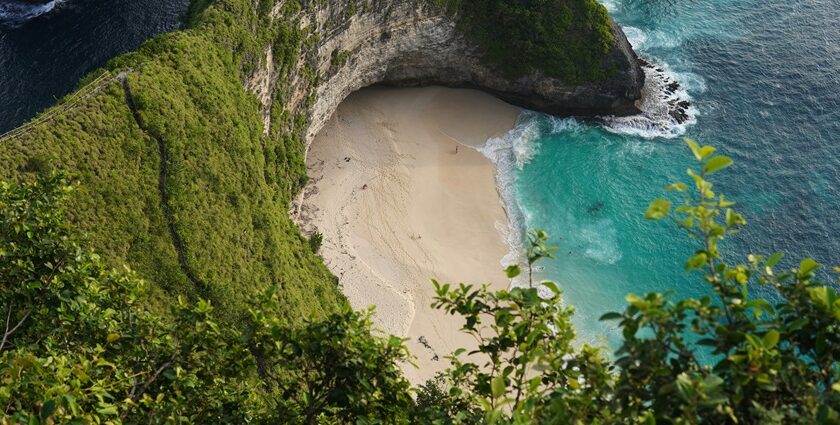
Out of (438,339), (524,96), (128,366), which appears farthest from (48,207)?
(524,96)

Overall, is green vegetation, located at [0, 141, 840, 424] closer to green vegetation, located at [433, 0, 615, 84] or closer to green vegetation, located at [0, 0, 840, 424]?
green vegetation, located at [0, 0, 840, 424]

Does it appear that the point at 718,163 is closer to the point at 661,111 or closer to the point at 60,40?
the point at 661,111

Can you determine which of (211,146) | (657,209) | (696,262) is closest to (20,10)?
(211,146)

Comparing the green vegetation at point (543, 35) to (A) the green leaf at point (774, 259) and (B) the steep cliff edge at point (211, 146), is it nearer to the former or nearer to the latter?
(B) the steep cliff edge at point (211, 146)

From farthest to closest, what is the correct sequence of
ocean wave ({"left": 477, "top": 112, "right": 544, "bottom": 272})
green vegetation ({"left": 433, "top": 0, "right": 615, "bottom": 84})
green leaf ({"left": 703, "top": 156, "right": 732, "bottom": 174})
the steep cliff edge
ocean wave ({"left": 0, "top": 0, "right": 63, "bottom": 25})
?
ocean wave ({"left": 0, "top": 0, "right": 63, "bottom": 25})
green vegetation ({"left": 433, "top": 0, "right": 615, "bottom": 84})
ocean wave ({"left": 477, "top": 112, "right": 544, "bottom": 272})
the steep cliff edge
green leaf ({"left": 703, "top": 156, "right": 732, "bottom": 174})

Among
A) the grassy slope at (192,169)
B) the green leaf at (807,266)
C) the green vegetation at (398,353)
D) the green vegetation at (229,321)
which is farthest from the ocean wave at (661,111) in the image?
the green leaf at (807,266)

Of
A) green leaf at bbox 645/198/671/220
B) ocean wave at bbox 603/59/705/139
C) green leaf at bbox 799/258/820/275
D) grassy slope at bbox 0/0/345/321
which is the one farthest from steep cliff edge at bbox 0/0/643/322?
green leaf at bbox 799/258/820/275

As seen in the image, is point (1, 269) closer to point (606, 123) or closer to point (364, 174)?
point (364, 174)
